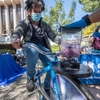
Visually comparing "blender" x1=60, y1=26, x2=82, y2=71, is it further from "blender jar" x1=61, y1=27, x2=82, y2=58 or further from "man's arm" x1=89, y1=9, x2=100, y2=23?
"man's arm" x1=89, y1=9, x2=100, y2=23

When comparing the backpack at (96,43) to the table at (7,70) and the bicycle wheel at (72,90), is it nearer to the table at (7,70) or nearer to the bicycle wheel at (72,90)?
the bicycle wheel at (72,90)

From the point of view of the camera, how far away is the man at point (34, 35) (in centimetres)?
180

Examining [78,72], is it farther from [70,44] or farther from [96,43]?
[96,43]

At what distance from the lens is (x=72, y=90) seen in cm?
130

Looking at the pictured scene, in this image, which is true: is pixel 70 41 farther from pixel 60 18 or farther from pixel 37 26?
pixel 60 18

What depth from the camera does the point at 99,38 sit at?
132 inches

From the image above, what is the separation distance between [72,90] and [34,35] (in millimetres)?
922

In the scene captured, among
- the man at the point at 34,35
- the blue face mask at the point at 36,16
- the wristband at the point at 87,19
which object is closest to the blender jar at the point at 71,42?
the wristband at the point at 87,19

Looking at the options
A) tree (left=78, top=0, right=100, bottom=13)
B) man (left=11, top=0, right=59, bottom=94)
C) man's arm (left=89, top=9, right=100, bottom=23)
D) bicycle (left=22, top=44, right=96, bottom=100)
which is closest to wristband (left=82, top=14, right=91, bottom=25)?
man's arm (left=89, top=9, right=100, bottom=23)

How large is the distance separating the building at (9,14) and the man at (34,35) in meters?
14.3

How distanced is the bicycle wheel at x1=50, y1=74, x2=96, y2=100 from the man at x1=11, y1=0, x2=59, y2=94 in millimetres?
409

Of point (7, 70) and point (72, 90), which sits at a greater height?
point (72, 90)

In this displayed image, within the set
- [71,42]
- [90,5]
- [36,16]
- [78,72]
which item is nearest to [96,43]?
[36,16]

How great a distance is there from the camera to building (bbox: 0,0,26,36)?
15.9 metres
